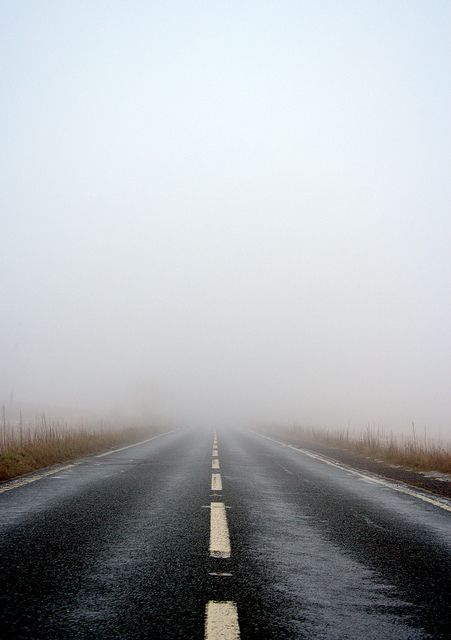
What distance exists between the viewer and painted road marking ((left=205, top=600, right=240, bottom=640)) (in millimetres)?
3012

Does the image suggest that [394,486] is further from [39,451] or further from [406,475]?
[39,451]

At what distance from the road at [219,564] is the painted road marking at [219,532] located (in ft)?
0.10

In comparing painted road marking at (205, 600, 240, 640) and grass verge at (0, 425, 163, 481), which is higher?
painted road marking at (205, 600, 240, 640)

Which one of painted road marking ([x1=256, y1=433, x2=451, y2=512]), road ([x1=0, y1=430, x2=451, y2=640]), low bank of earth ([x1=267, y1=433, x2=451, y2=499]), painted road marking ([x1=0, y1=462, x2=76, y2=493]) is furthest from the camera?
low bank of earth ([x1=267, y1=433, x2=451, y2=499])

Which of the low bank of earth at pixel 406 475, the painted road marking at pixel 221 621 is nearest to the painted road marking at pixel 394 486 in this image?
the low bank of earth at pixel 406 475

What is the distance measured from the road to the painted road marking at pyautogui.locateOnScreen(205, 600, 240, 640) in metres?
0.01

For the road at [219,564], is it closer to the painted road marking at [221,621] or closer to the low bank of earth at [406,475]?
the painted road marking at [221,621]

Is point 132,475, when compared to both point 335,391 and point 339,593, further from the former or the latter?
point 335,391

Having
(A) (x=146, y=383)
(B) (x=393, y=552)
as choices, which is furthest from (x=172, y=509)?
(A) (x=146, y=383)

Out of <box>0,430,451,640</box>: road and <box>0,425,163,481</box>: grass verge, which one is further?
<box>0,425,163,481</box>: grass verge

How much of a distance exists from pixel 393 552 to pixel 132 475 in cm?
740

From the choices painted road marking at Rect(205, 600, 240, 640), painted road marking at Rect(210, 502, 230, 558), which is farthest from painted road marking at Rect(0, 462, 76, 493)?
painted road marking at Rect(205, 600, 240, 640)

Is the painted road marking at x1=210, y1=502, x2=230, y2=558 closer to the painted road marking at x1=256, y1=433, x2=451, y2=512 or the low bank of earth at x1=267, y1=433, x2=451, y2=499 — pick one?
the painted road marking at x1=256, y1=433, x2=451, y2=512

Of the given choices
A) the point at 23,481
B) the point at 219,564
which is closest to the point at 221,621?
the point at 219,564
